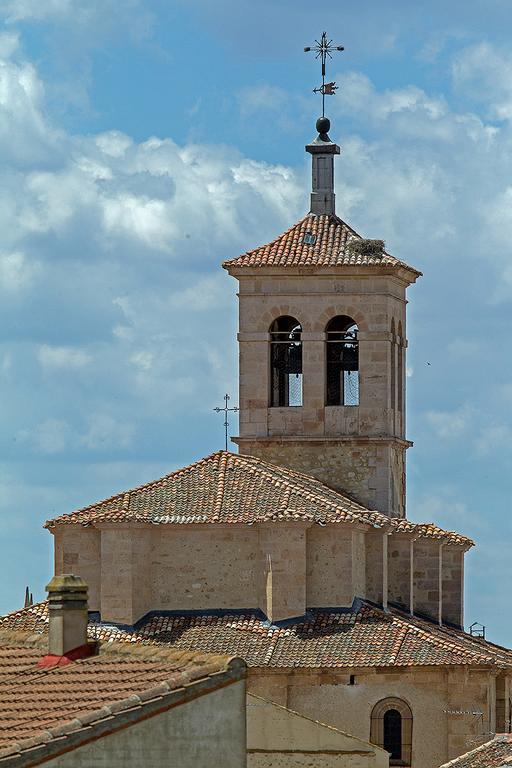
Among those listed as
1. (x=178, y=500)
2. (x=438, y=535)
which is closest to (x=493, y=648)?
(x=438, y=535)

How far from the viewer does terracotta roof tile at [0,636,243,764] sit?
25781 mm

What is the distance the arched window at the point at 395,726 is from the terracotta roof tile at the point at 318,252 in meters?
10.5

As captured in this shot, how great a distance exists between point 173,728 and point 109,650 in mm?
3220

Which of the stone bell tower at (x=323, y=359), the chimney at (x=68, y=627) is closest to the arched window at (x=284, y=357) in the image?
the stone bell tower at (x=323, y=359)

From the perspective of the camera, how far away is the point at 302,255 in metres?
58.1

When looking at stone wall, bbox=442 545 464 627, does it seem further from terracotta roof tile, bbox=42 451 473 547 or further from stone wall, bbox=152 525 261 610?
stone wall, bbox=152 525 261 610

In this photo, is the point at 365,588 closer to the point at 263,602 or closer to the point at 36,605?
the point at 263,602

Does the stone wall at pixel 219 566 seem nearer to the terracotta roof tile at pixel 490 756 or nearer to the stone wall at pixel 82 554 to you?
the stone wall at pixel 82 554

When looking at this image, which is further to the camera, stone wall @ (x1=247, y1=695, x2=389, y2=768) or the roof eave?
the roof eave

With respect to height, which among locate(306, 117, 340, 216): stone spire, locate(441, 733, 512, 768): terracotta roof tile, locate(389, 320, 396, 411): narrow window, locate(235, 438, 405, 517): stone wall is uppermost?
locate(306, 117, 340, 216): stone spire

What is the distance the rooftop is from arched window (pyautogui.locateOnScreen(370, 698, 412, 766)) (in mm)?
21632

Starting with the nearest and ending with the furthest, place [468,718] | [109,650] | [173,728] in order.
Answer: [173,728] → [109,650] → [468,718]

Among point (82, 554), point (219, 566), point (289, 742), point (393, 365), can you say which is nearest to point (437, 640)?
point (219, 566)

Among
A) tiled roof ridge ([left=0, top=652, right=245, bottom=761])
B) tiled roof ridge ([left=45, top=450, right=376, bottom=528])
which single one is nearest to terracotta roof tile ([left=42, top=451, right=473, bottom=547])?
tiled roof ridge ([left=45, top=450, right=376, bottom=528])
